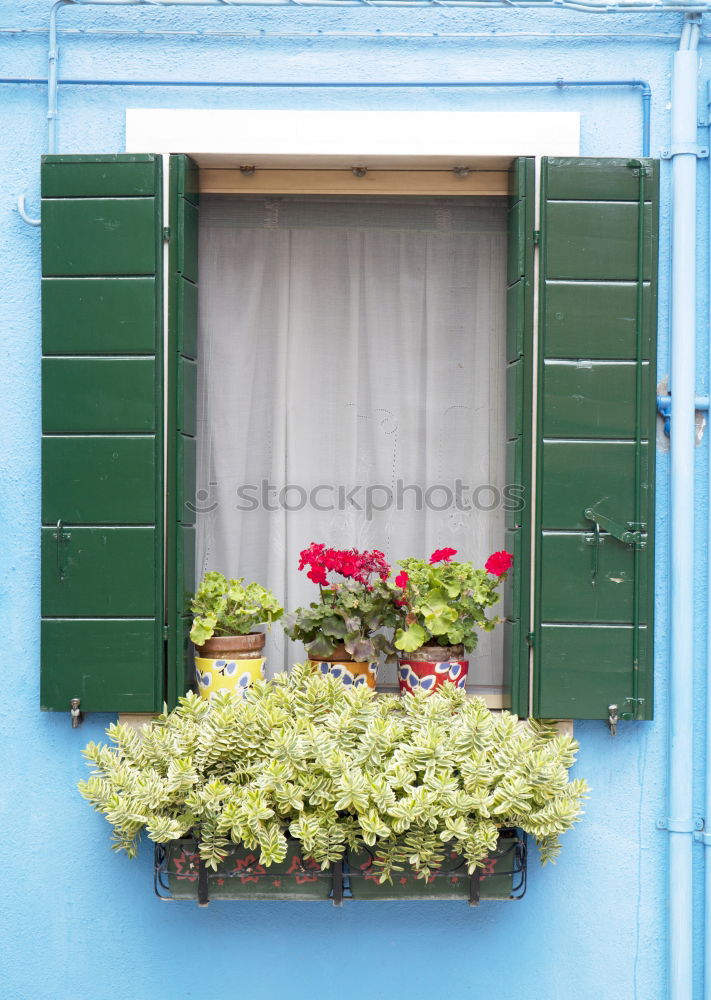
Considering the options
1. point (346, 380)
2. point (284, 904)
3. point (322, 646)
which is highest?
point (346, 380)

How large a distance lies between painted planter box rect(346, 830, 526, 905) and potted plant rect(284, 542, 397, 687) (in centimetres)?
64

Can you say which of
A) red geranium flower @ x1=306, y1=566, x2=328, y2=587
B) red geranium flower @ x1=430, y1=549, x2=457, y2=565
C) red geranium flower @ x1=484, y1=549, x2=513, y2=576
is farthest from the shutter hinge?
red geranium flower @ x1=484, y1=549, x2=513, y2=576

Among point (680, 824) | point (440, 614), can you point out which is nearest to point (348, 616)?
point (440, 614)

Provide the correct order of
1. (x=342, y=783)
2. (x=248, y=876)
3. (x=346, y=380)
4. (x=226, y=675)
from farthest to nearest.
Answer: (x=346, y=380), (x=226, y=675), (x=248, y=876), (x=342, y=783)

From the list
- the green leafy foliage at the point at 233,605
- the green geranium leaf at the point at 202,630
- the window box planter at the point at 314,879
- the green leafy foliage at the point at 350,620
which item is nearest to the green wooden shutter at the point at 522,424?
the green leafy foliage at the point at 350,620

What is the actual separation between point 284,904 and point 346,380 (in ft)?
6.09

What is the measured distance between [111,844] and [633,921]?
1.78 m

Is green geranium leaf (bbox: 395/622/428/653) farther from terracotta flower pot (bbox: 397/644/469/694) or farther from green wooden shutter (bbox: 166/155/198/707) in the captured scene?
green wooden shutter (bbox: 166/155/198/707)

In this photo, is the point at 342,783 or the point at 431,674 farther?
the point at 431,674

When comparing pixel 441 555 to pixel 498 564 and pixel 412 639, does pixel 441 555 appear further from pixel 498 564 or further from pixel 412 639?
pixel 412 639

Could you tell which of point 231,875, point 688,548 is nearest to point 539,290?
point 688,548

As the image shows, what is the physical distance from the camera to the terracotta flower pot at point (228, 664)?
144 inches

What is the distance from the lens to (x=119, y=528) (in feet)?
11.7

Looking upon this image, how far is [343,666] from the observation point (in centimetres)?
367
